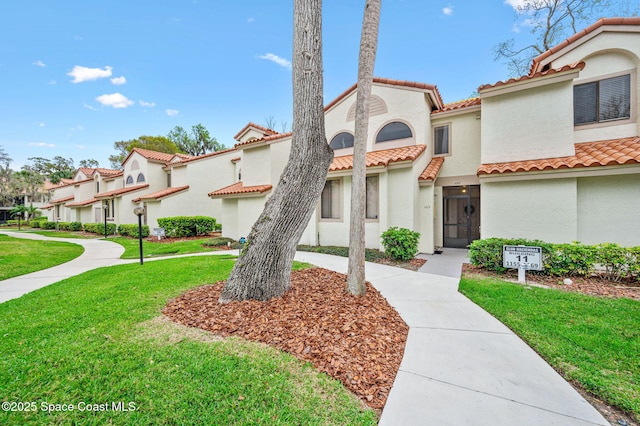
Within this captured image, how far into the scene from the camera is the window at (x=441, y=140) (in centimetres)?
1094

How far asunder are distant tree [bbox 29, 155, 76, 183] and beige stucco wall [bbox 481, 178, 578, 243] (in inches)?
2797

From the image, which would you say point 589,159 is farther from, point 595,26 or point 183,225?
point 183,225

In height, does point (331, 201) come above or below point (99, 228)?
above

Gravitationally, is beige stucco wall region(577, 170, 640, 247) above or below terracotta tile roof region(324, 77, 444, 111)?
below

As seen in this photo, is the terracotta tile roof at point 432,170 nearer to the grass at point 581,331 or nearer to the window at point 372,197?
the window at point 372,197

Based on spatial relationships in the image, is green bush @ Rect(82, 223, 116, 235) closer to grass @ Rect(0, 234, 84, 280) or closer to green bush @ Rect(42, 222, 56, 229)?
green bush @ Rect(42, 222, 56, 229)

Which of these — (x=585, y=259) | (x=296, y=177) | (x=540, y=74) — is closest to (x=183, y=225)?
(x=296, y=177)

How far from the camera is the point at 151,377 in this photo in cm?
241

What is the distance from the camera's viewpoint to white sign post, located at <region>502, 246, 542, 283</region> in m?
5.92

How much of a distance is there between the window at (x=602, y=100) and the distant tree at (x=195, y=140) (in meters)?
39.1

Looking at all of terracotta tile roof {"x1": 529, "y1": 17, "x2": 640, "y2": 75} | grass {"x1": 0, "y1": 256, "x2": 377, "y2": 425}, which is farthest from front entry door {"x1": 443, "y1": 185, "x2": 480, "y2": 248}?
grass {"x1": 0, "y1": 256, "x2": 377, "y2": 425}

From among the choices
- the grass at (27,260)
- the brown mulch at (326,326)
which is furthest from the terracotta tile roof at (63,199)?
the brown mulch at (326,326)

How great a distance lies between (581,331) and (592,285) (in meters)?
3.27

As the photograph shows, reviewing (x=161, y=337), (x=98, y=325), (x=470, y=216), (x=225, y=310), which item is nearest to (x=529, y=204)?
(x=470, y=216)
